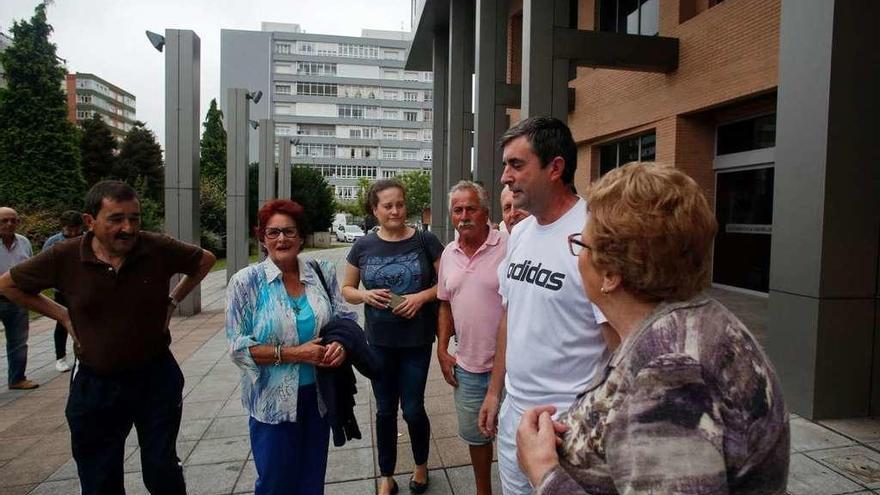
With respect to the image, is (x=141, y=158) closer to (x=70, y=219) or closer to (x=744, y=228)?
(x=70, y=219)

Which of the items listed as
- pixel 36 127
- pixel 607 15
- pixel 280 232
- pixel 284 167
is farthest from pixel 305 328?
pixel 36 127

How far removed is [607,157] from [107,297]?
13725 millimetres

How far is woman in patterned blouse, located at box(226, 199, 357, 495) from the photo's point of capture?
2.64 meters

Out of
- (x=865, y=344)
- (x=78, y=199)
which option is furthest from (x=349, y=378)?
(x=78, y=199)

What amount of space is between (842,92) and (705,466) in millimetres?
4281

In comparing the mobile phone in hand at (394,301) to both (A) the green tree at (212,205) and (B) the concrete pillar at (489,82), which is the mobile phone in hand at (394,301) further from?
(A) the green tree at (212,205)

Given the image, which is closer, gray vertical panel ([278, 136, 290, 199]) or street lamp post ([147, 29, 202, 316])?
street lamp post ([147, 29, 202, 316])

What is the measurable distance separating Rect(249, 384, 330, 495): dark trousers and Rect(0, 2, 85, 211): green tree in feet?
95.3

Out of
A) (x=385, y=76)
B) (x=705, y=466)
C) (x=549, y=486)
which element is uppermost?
(x=385, y=76)

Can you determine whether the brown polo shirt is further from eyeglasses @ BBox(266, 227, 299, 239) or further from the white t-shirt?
the white t-shirt

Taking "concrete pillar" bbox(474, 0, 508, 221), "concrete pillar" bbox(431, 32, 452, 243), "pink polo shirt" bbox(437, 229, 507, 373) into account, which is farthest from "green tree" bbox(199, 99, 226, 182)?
"pink polo shirt" bbox(437, 229, 507, 373)

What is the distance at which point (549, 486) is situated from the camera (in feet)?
3.61

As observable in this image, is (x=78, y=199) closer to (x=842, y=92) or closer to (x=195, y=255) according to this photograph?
(x=195, y=255)

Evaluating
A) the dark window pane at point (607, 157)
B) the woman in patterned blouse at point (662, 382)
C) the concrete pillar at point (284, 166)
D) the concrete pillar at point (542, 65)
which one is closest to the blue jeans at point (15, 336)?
the concrete pillar at point (542, 65)
